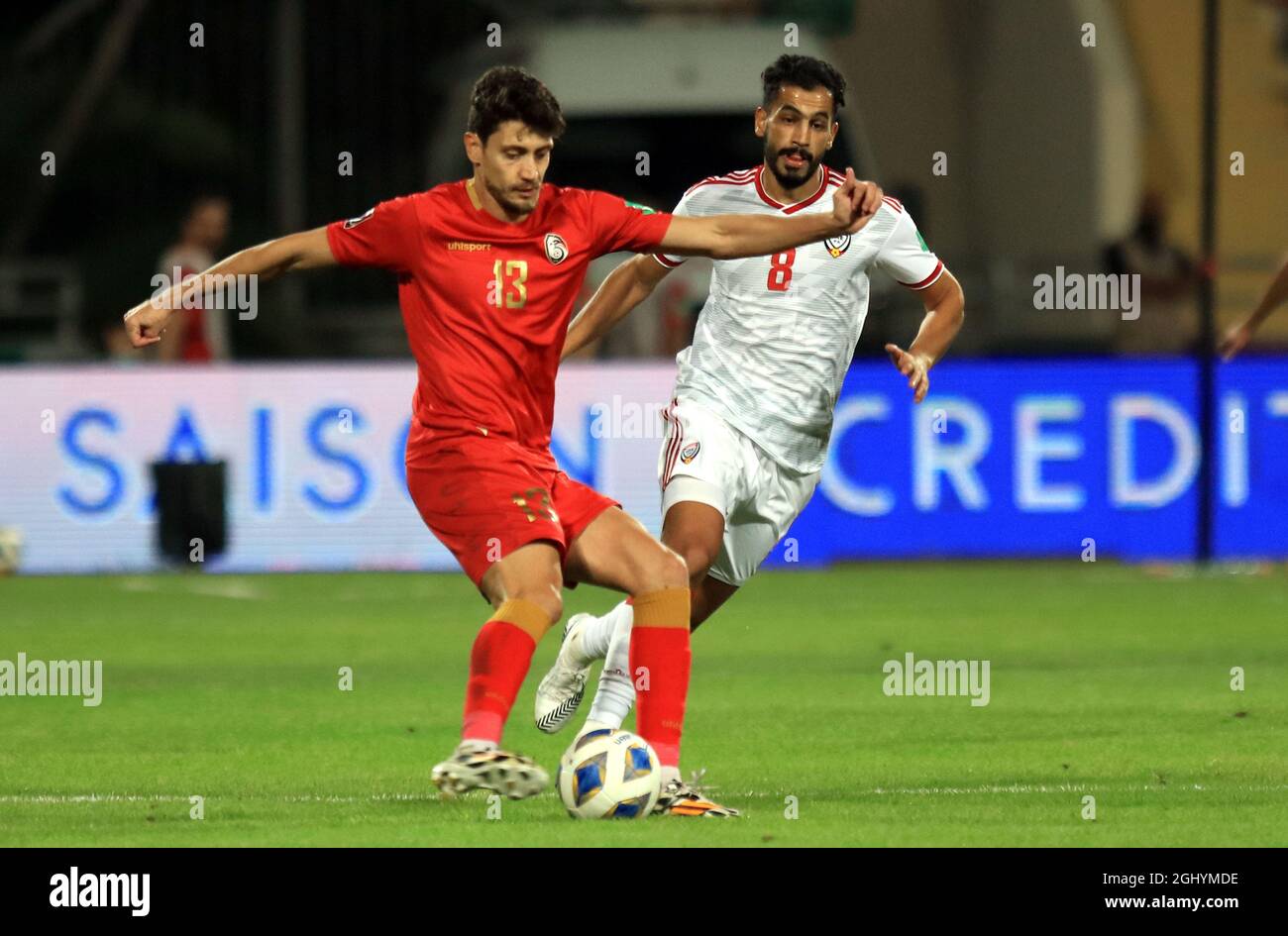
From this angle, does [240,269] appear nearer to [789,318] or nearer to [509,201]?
[509,201]

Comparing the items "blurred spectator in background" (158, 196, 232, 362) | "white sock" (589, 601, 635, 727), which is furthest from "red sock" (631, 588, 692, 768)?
"blurred spectator in background" (158, 196, 232, 362)

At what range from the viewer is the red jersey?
790 cm

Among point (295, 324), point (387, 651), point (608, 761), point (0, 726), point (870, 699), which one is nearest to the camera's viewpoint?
point (608, 761)

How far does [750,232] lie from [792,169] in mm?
878

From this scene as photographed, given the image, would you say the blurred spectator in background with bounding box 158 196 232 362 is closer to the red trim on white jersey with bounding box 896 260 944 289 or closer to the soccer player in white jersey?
the soccer player in white jersey

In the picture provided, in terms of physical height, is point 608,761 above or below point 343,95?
below

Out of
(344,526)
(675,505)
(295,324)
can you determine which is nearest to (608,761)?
(675,505)

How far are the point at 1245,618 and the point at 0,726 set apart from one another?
21.7 ft

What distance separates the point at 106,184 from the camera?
31391 mm

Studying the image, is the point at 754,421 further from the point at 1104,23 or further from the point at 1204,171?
the point at 1104,23

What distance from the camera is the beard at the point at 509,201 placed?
784 cm

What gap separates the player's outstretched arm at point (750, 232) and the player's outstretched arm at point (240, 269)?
1.02 meters

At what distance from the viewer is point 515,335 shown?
26.0 feet
